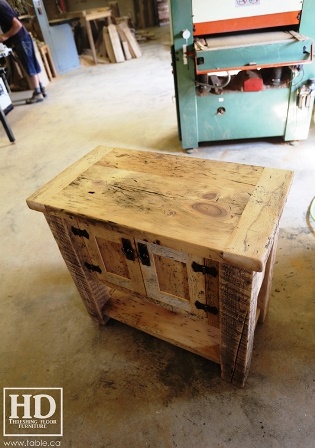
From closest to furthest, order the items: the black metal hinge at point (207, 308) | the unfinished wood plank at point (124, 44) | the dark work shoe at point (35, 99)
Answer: the black metal hinge at point (207, 308) → the dark work shoe at point (35, 99) → the unfinished wood plank at point (124, 44)

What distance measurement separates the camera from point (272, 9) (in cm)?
203

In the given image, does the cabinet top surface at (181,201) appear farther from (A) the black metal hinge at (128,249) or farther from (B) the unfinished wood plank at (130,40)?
(B) the unfinished wood plank at (130,40)

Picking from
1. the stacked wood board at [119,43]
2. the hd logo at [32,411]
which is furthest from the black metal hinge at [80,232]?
the stacked wood board at [119,43]

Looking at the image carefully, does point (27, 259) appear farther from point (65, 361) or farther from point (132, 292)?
point (132, 292)

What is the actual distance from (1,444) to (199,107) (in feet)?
7.82

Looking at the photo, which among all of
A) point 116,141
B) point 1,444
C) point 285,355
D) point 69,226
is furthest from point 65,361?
point 116,141

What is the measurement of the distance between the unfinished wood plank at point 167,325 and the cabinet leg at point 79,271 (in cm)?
5

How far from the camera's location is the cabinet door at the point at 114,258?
1.02 m

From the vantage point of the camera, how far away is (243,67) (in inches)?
82.7

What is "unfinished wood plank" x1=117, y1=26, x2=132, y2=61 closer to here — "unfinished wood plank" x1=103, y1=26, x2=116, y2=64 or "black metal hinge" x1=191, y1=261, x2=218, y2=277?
"unfinished wood plank" x1=103, y1=26, x2=116, y2=64

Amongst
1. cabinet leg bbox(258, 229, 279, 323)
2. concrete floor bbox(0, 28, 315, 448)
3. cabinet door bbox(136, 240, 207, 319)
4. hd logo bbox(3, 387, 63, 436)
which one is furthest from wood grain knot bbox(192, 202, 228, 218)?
hd logo bbox(3, 387, 63, 436)

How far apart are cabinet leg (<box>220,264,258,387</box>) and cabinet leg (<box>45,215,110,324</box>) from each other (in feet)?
1.87

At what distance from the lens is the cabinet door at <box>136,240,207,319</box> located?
0.95 metres

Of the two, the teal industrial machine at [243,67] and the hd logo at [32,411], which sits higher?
the teal industrial machine at [243,67]
